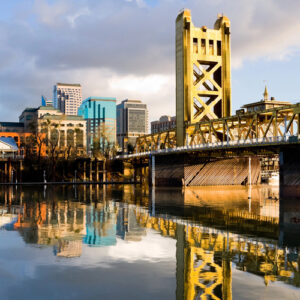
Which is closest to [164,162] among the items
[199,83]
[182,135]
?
[182,135]

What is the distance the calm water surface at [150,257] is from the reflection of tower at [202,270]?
0.04 meters

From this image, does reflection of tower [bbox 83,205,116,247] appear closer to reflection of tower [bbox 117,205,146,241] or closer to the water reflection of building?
reflection of tower [bbox 117,205,146,241]

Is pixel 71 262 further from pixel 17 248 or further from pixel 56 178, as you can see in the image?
pixel 56 178

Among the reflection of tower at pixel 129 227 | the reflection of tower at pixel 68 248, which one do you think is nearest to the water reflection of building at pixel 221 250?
the reflection of tower at pixel 129 227

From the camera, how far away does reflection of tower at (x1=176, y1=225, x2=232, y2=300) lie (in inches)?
654

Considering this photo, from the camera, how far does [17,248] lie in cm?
2441

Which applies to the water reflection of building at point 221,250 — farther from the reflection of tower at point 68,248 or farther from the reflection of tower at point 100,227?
the reflection of tower at point 68,248

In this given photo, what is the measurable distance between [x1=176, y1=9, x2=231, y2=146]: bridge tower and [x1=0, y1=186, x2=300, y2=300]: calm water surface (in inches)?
2344

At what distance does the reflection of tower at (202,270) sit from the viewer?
16.6m

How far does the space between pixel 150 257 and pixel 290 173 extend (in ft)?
154

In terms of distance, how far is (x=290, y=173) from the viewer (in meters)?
65.2

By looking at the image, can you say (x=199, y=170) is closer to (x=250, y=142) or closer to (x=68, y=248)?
(x=250, y=142)

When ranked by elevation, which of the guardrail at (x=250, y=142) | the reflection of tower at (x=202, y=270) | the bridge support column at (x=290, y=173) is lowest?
the reflection of tower at (x=202, y=270)

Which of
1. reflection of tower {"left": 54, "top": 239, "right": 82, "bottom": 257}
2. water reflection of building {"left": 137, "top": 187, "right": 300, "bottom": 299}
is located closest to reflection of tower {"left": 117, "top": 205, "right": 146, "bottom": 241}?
water reflection of building {"left": 137, "top": 187, "right": 300, "bottom": 299}
